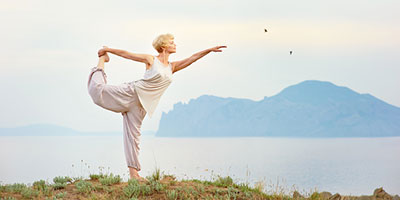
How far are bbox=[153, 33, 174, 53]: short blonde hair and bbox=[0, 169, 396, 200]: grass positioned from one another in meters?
2.22

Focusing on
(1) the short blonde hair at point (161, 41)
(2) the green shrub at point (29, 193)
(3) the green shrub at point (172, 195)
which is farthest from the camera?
(1) the short blonde hair at point (161, 41)

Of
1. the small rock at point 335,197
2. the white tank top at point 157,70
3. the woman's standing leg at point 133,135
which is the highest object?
the white tank top at point 157,70

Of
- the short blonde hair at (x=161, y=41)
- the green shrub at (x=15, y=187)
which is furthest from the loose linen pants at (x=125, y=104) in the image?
the green shrub at (x=15, y=187)

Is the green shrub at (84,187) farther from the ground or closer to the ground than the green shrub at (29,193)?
farther from the ground

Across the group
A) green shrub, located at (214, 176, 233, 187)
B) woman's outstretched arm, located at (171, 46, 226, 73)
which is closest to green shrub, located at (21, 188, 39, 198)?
green shrub, located at (214, 176, 233, 187)

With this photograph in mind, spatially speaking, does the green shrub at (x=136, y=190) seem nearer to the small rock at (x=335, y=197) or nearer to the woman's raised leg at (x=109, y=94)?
the woman's raised leg at (x=109, y=94)

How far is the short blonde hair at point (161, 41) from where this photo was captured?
30.4 ft

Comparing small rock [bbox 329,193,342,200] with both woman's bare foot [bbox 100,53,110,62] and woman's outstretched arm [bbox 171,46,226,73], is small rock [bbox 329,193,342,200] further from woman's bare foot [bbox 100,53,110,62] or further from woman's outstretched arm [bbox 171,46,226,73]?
woman's bare foot [bbox 100,53,110,62]

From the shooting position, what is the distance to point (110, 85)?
30.3 feet

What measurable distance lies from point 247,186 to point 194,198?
45.5 inches

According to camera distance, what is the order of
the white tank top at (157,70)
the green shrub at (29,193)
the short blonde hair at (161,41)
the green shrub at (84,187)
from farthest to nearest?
the short blonde hair at (161,41) < the white tank top at (157,70) < the green shrub at (84,187) < the green shrub at (29,193)

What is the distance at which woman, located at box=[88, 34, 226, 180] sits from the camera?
917 centimetres

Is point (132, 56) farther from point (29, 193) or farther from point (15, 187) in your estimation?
point (15, 187)

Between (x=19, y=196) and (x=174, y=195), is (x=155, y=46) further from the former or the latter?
(x=19, y=196)
